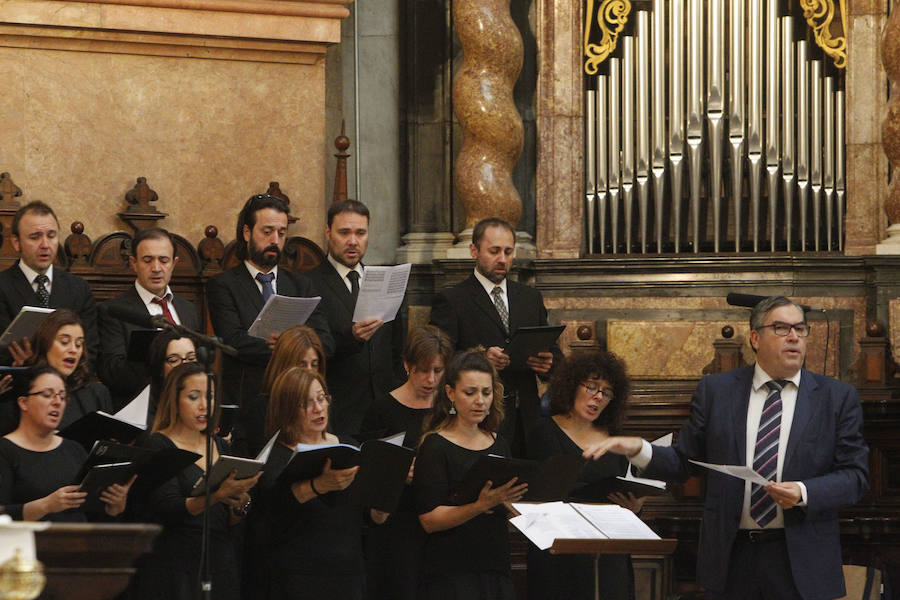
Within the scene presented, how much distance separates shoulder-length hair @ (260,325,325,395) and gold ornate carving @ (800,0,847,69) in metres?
4.42

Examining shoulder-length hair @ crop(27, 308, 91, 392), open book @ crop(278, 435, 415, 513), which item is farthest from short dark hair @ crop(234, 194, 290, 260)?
open book @ crop(278, 435, 415, 513)

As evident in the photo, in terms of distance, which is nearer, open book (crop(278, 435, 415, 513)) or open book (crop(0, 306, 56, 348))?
open book (crop(278, 435, 415, 513))

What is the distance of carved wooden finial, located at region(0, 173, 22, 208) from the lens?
789cm

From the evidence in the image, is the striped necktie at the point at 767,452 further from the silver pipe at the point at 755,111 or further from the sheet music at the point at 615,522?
the silver pipe at the point at 755,111

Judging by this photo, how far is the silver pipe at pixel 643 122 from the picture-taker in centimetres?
920

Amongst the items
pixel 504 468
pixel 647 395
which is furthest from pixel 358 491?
pixel 647 395

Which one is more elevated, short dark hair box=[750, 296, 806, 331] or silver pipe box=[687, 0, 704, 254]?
silver pipe box=[687, 0, 704, 254]

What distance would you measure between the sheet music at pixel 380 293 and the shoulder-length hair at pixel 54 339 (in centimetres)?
117

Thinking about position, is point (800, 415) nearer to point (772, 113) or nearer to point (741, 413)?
point (741, 413)

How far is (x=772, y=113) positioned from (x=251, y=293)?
3717mm

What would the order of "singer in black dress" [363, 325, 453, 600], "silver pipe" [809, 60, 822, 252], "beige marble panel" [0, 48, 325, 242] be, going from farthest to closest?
"silver pipe" [809, 60, 822, 252]
"beige marble panel" [0, 48, 325, 242]
"singer in black dress" [363, 325, 453, 600]

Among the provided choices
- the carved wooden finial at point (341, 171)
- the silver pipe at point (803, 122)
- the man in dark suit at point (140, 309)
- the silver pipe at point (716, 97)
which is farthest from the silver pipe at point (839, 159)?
the man in dark suit at point (140, 309)

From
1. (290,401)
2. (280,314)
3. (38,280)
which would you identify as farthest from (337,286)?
(290,401)

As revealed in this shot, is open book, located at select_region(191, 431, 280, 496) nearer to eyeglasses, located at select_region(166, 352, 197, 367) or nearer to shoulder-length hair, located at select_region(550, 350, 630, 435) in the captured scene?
eyeglasses, located at select_region(166, 352, 197, 367)
